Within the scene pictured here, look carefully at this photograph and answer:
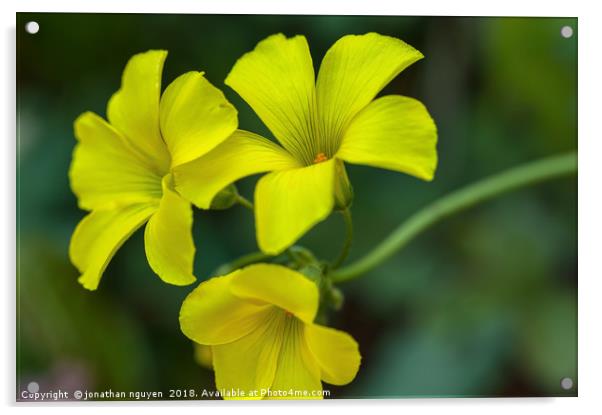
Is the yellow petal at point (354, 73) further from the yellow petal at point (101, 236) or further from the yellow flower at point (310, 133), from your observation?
the yellow petal at point (101, 236)

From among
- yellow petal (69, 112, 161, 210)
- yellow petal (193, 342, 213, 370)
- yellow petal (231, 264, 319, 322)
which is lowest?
yellow petal (193, 342, 213, 370)

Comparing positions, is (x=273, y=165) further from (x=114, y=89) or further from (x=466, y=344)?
(x=466, y=344)

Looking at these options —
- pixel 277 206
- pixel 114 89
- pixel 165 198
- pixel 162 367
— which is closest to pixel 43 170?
pixel 114 89

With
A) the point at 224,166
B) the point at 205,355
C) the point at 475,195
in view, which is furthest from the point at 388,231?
the point at 224,166

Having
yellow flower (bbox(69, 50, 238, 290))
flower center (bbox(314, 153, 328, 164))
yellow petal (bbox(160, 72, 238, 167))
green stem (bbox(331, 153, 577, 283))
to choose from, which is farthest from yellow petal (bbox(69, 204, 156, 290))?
green stem (bbox(331, 153, 577, 283))

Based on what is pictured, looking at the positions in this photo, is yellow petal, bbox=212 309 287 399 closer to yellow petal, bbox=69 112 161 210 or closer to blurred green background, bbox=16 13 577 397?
yellow petal, bbox=69 112 161 210

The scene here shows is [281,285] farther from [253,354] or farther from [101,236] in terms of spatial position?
[101,236]

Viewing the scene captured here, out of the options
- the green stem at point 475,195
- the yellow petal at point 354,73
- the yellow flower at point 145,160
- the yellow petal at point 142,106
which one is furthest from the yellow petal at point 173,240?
the green stem at point 475,195
